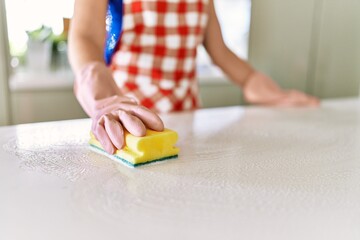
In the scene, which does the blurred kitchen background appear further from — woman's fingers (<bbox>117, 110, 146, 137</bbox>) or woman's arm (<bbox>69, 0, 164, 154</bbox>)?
woman's fingers (<bbox>117, 110, 146, 137</bbox>)

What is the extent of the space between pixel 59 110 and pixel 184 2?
0.49 metres

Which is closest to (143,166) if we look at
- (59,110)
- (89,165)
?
(89,165)

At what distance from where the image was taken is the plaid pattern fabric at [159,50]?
0.71 meters

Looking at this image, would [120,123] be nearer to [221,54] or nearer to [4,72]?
[221,54]

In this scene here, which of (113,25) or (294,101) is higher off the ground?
(113,25)

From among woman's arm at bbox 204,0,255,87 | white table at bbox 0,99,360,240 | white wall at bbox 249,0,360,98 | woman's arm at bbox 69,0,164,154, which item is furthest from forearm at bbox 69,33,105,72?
white wall at bbox 249,0,360,98

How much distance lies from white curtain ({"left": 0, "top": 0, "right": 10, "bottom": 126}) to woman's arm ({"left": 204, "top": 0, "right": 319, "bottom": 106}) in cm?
48

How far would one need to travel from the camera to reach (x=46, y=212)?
32 cm

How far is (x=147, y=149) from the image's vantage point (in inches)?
17.1

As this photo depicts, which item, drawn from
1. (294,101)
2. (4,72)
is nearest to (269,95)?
(294,101)

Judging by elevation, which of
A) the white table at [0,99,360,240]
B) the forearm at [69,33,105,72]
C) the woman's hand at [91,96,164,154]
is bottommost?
the white table at [0,99,360,240]

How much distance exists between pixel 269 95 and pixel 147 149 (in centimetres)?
50

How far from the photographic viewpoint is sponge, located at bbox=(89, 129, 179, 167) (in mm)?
430

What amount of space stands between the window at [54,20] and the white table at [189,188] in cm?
31
